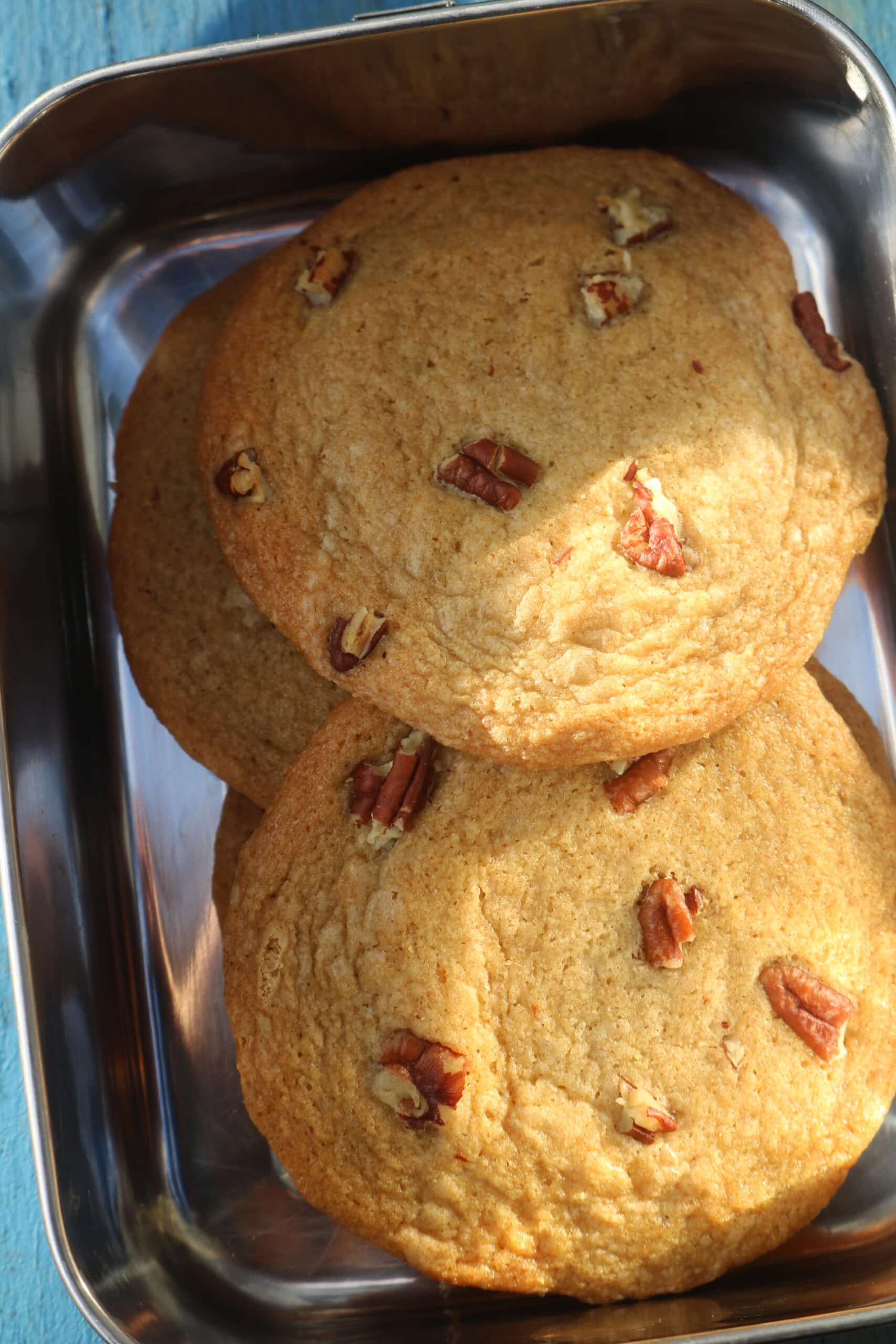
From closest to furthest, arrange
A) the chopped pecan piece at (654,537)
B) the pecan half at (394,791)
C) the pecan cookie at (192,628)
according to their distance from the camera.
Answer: the chopped pecan piece at (654,537)
the pecan half at (394,791)
the pecan cookie at (192,628)

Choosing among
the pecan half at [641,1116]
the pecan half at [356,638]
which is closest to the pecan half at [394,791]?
the pecan half at [356,638]

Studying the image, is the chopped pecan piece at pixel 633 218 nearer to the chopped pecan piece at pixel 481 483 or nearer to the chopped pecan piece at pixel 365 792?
the chopped pecan piece at pixel 481 483

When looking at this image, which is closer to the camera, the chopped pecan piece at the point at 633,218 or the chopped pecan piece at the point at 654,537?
the chopped pecan piece at the point at 654,537

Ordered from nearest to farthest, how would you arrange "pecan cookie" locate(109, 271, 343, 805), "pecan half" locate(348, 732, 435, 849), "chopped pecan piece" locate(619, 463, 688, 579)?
"chopped pecan piece" locate(619, 463, 688, 579) → "pecan half" locate(348, 732, 435, 849) → "pecan cookie" locate(109, 271, 343, 805)

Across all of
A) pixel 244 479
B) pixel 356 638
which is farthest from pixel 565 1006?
pixel 244 479

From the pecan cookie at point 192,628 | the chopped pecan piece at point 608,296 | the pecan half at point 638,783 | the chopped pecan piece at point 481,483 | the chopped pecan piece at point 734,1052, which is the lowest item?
the chopped pecan piece at point 734,1052

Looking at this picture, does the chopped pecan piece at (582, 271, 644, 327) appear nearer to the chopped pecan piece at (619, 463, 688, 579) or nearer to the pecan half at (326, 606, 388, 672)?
the chopped pecan piece at (619, 463, 688, 579)

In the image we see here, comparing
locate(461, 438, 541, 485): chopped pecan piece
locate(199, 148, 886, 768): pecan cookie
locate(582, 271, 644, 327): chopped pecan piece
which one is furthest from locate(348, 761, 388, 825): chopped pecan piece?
locate(582, 271, 644, 327): chopped pecan piece
